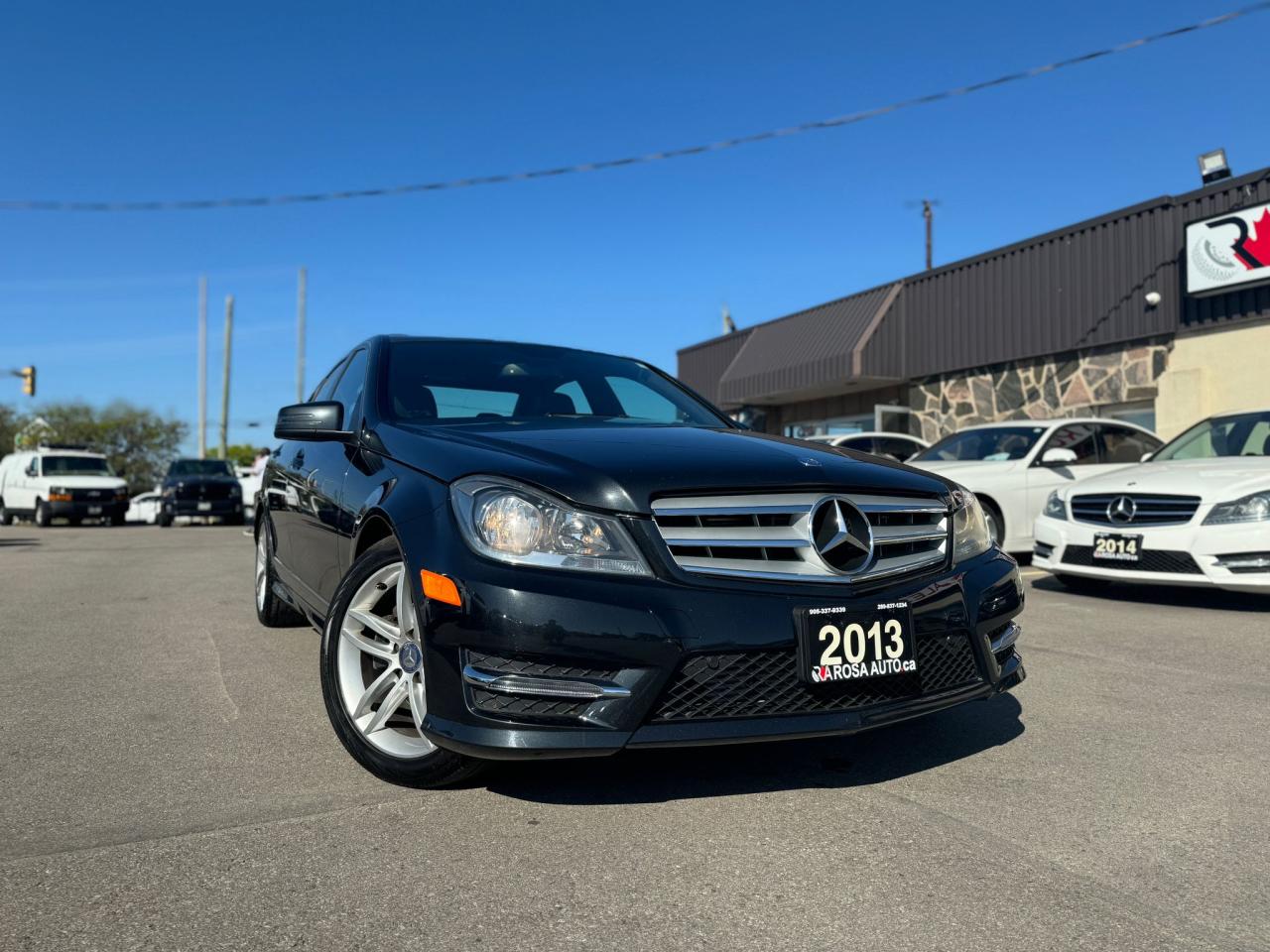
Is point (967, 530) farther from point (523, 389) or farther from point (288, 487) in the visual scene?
point (288, 487)

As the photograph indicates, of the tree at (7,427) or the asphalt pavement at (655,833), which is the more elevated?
the tree at (7,427)

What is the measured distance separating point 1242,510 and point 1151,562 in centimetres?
64

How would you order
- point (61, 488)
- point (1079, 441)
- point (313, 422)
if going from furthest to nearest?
point (61, 488)
point (1079, 441)
point (313, 422)

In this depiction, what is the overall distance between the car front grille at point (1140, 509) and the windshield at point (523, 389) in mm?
3956

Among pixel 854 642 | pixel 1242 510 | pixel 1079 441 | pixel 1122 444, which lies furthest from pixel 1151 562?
pixel 854 642

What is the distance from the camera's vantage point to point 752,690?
8.77 ft

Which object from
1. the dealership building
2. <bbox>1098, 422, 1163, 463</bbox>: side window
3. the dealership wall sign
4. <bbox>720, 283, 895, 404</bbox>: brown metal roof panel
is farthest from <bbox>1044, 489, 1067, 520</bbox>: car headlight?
<bbox>720, 283, 895, 404</bbox>: brown metal roof panel

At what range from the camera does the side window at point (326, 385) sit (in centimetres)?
529

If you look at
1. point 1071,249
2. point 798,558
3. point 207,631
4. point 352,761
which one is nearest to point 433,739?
point 352,761

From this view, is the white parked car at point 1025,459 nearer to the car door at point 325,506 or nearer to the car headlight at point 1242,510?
the car headlight at point 1242,510

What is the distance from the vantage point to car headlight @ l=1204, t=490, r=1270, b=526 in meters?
6.51

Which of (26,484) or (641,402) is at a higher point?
(26,484)

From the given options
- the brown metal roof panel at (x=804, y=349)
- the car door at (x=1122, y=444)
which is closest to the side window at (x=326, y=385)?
the car door at (x=1122, y=444)

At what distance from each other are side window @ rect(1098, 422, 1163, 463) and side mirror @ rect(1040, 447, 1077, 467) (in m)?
1.05
